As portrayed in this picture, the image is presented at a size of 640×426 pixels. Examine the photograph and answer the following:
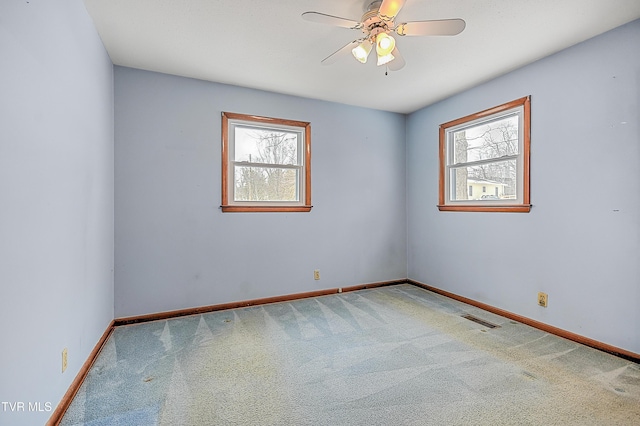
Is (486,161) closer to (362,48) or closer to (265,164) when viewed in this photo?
(362,48)

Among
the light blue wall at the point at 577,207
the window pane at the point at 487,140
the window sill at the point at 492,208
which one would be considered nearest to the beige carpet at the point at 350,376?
the light blue wall at the point at 577,207

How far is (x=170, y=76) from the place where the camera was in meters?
3.21

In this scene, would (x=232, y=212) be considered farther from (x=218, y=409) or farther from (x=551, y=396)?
(x=551, y=396)

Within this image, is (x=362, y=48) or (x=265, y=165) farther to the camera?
(x=265, y=165)

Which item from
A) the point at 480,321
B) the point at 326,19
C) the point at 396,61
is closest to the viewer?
the point at 326,19

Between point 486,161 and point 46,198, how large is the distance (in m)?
3.95

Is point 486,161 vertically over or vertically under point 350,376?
over

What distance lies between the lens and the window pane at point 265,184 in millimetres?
3643

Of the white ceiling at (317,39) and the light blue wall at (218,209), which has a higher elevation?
the white ceiling at (317,39)

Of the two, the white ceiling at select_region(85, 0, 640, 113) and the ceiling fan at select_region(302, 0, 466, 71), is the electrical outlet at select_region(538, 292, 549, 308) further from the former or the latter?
the ceiling fan at select_region(302, 0, 466, 71)

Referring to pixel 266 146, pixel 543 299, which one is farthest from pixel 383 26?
pixel 543 299

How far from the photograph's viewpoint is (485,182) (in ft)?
11.8

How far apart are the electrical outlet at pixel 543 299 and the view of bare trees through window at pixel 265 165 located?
2843 mm

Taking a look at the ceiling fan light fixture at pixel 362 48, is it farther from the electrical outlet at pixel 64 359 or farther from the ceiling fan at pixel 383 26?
the electrical outlet at pixel 64 359
